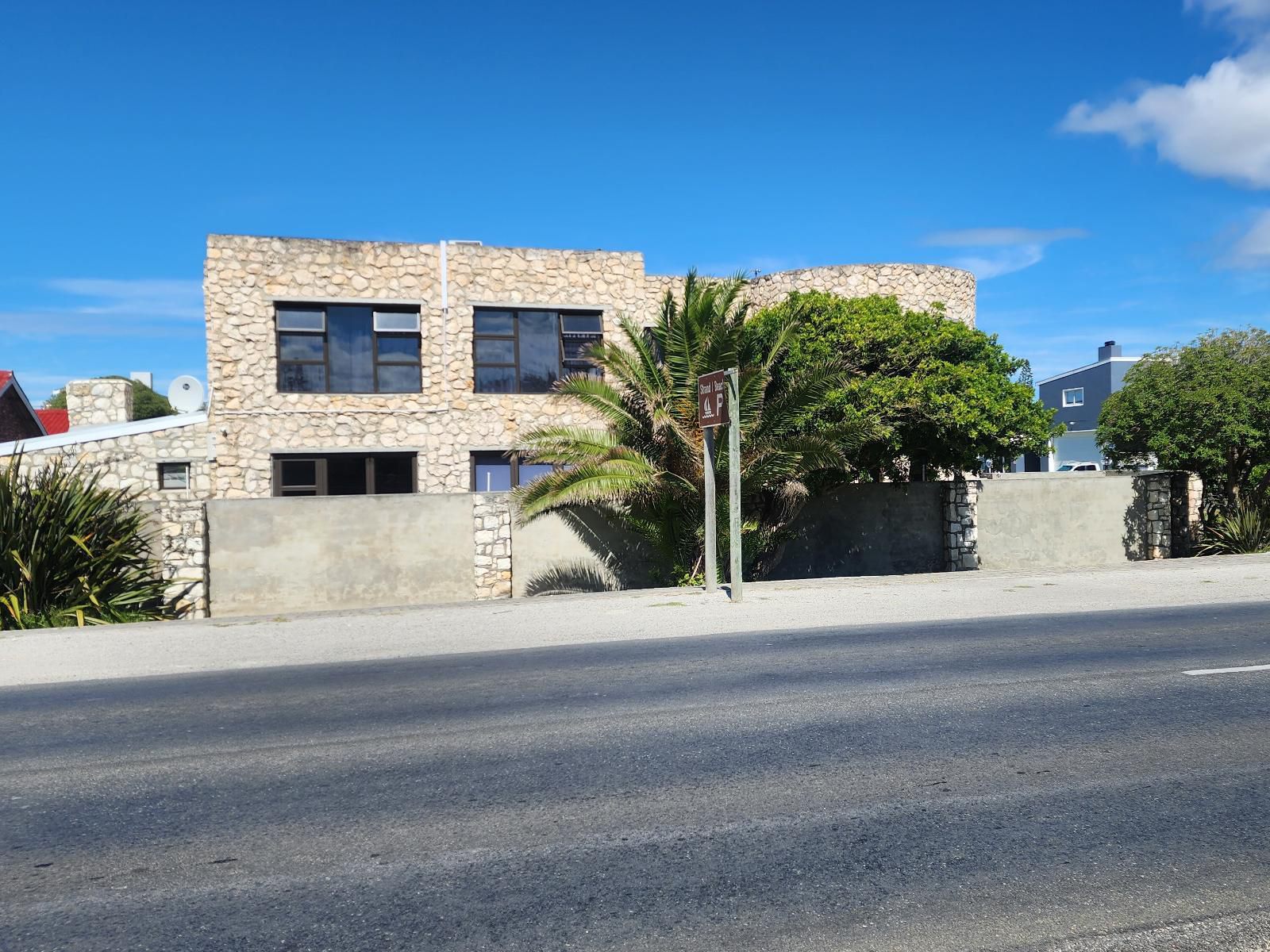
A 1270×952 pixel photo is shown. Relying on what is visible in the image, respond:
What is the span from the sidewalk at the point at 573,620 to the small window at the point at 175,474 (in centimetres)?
906

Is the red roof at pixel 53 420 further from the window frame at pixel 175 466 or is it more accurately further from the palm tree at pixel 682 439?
the palm tree at pixel 682 439

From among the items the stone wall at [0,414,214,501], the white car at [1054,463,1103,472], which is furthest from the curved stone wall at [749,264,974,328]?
the white car at [1054,463,1103,472]

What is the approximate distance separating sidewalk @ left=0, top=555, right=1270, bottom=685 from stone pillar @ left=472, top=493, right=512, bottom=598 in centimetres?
154

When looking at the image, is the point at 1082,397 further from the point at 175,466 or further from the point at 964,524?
the point at 175,466

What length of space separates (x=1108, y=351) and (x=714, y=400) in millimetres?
51126

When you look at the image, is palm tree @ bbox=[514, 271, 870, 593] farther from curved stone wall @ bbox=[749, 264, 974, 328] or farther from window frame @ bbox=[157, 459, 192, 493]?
window frame @ bbox=[157, 459, 192, 493]

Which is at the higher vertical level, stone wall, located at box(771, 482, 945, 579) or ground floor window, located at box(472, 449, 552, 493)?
ground floor window, located at box(472, 449, 552, 493)

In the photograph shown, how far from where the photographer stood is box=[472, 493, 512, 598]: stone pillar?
1510 cm

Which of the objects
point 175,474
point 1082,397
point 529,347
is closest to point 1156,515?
point 529,347

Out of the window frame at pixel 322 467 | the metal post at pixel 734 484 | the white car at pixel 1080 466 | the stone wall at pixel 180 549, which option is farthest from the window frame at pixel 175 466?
the white car at pixel 1080 466

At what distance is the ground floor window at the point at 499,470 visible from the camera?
2158cm

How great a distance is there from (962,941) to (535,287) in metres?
19.5

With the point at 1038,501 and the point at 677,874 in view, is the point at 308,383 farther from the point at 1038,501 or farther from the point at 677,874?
the point at 677,874

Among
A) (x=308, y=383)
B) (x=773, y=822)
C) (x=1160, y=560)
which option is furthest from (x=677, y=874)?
(x=308, y=383)
